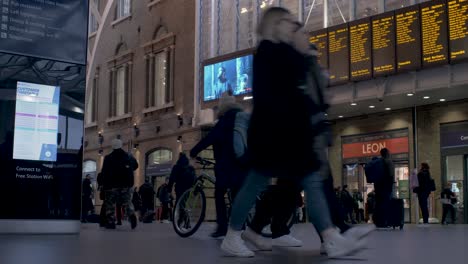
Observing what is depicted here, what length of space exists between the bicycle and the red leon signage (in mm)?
14778

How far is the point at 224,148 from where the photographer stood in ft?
27.6

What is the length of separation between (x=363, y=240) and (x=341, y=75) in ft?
54.6

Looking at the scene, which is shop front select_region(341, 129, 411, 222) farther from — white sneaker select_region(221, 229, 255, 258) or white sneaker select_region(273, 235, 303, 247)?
white sneaker select_region(221, 229, 255, 258)

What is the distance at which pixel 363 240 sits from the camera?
504 cm

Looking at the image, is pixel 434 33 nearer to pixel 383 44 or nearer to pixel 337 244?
pixel 383 44

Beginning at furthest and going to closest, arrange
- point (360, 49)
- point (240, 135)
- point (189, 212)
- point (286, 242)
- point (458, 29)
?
point (360, 49) < point (458, 29) < point (189, 212) < point (240, 135) < point (286, 242)

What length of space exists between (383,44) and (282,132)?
1583cm

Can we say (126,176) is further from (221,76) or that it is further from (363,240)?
(221,76)

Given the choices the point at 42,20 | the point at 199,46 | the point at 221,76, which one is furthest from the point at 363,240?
the point at 199,46

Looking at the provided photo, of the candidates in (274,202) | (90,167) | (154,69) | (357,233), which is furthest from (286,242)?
(90,167)

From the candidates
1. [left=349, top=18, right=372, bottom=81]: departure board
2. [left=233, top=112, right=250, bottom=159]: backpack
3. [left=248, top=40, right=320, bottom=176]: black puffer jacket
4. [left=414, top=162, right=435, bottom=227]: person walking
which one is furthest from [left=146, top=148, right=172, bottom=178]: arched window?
[left=248, top=40, right=320, bottom=176]: black puffer jacket

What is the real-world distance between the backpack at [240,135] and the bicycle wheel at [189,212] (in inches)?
65.8

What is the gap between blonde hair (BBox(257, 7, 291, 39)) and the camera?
5344 mm

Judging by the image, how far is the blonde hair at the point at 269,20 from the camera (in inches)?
210
